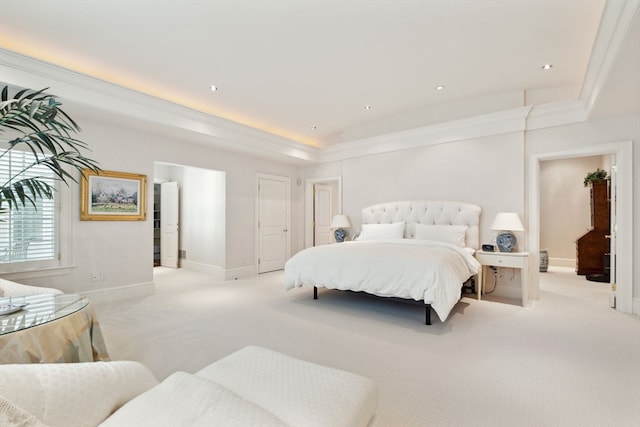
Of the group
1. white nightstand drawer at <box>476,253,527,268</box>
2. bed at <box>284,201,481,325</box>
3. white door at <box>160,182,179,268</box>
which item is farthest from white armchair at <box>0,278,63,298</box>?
white nightstand drawer at <box>476,253,527,268</box>

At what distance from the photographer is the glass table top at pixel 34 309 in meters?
1.71

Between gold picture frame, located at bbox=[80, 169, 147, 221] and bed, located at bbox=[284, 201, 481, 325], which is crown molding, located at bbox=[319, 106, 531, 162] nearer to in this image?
bed, located at bbox=[284, 201, 481, 325]

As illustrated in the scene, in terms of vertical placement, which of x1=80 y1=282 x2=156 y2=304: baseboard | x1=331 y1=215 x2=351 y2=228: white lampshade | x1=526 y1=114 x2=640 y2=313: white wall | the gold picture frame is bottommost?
x1=80 y1=282 x2=156 y2=304: baseboard

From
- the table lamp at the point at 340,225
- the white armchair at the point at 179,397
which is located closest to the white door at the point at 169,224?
the table lamp at the point at 340,225

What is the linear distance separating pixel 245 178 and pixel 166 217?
8.53 feet

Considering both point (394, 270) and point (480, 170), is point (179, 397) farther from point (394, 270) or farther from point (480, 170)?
point (480, 170)

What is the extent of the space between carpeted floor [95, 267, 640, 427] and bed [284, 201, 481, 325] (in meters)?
0.35

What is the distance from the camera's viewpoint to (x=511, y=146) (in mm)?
4402

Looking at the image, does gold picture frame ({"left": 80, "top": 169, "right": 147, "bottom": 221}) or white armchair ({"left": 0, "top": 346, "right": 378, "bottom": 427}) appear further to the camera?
gold picture frame ({"left": 80, "top": 169, "right": 147, "bottom": 221})

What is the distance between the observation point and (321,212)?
7355 mm

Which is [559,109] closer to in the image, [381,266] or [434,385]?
[381,266]

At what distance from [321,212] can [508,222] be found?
4.14 meters

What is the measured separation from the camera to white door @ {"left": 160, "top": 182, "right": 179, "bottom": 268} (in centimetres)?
686

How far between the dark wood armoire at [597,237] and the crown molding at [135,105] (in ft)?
19.5
